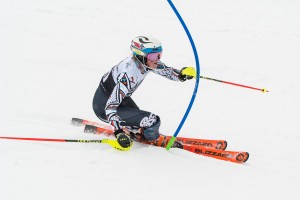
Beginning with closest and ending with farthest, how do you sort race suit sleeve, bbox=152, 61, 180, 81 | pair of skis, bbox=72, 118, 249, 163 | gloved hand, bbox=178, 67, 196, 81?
pair of skis, bbox=72, 118, 249, 163 → gloved hand, bbox=178, 67, 196, 81 → race suit sleeve, bbox=152, 61, 180, 81

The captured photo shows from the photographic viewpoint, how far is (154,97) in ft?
27.8

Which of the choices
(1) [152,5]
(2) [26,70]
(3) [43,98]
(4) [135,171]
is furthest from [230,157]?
(1) [152,5]

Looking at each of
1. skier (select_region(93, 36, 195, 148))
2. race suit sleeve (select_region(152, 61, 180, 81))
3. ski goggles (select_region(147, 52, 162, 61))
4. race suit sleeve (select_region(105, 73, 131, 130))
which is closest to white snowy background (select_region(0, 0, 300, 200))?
skier (select_region(93, 36, 195, 148))

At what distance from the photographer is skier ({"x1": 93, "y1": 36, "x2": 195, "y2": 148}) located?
17.8 feet

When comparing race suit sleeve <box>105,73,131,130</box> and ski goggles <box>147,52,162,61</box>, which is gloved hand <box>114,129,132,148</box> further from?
ski goggles <box>147,52,162,61</box>

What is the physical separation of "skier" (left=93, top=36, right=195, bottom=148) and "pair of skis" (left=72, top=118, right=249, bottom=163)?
0.26 m

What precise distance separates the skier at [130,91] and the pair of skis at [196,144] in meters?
0.26

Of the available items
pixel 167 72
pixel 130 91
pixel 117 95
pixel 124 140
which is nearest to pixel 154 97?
pixel 167 72

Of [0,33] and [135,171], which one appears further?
[0,33]

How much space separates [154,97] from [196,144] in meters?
2.28

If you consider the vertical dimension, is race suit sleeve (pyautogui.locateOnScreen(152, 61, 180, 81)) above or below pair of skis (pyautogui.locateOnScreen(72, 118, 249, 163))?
above

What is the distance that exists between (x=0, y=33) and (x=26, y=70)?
9.92 feet

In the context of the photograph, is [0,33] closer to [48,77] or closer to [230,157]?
[48,77]

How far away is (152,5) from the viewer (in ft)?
47.6
